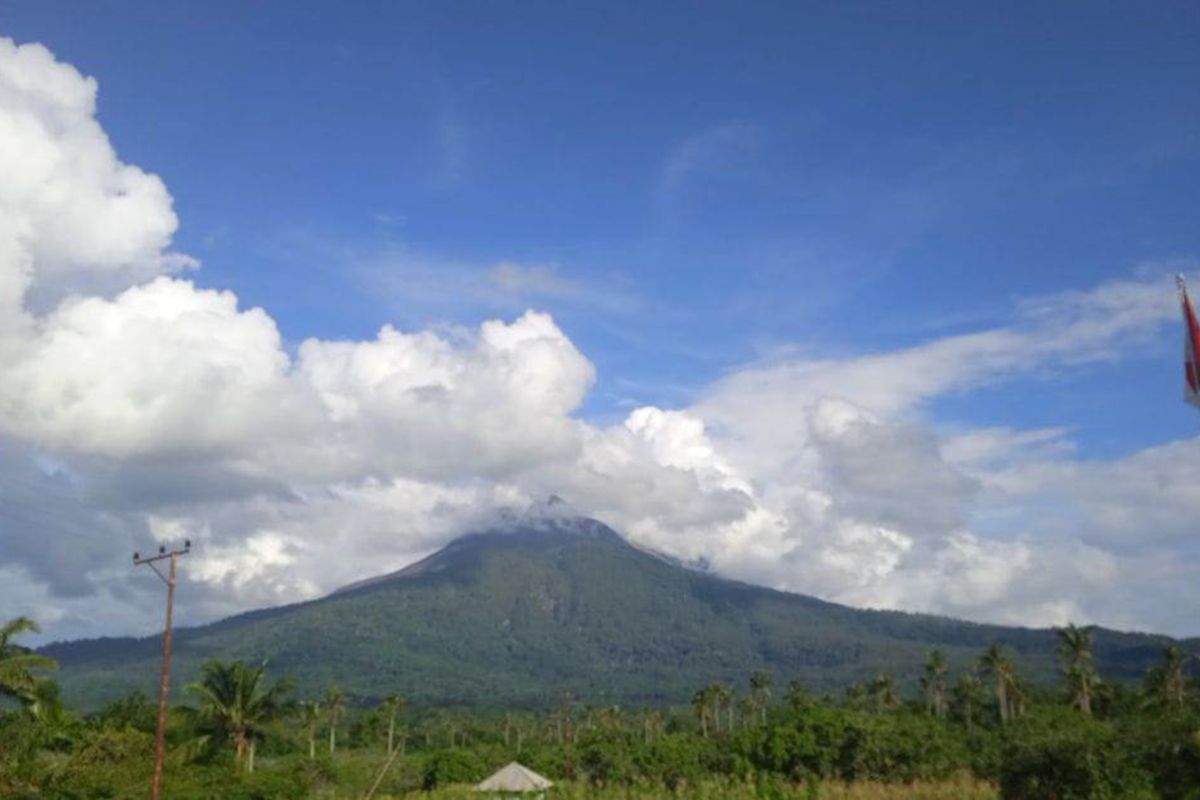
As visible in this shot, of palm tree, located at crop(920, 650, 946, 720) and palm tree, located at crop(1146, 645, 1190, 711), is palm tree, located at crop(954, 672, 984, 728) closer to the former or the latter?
palm tree, located at crop(920, 650, 946, 720)

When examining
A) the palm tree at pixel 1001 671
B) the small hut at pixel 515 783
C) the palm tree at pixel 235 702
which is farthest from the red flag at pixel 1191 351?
the palm tree at pixel 1001 671

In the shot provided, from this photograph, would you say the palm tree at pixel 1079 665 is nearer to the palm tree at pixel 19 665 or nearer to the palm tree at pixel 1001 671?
the palm tree at pixel 1001 671

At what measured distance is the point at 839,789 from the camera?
31812 millimetres

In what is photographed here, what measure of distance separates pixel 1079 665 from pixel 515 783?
152ft

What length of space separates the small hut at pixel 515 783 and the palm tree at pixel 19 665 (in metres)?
15.4

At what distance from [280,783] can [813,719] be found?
920 inches

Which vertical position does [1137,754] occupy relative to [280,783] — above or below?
above

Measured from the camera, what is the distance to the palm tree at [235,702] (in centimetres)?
5053

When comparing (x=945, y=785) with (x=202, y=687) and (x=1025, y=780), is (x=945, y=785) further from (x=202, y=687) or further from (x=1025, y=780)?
(x=202, y=687)

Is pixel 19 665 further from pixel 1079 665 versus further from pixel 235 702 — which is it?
pixel 1079 665

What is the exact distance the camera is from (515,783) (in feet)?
124

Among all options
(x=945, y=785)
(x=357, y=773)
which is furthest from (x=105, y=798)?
(x=945, y=785)

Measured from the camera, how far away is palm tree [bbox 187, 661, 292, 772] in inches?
1989

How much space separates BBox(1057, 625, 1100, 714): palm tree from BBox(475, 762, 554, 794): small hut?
142ft
